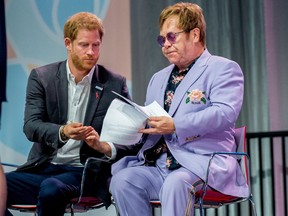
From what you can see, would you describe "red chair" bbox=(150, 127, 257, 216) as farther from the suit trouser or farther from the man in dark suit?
the man in dark suit

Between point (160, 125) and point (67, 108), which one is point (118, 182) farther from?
point (67, 108)

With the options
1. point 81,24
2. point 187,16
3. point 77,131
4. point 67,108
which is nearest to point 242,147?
point 187,16

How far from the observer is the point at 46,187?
11.4 ft

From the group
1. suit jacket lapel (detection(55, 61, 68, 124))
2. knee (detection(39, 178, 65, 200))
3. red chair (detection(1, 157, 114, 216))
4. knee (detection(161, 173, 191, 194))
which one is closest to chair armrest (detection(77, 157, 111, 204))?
red chair (detection(1, 157, 114, 216))

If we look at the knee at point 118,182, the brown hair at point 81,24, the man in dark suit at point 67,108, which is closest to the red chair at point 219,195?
the knee at point 118,182

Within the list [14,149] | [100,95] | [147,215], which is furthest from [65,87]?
[14,149]

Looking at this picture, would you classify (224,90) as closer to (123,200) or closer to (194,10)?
(194,10)

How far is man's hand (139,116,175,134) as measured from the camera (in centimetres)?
328

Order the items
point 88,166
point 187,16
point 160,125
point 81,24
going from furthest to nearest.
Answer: point 81,24
point 88,166
point 187,16
point 160,125

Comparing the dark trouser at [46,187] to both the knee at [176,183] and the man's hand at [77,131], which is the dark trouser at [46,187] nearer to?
the man's hand at [77,131]

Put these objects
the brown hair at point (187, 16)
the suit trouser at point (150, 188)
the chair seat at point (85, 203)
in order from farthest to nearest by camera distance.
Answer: the chair seat at point (85, 203)
the brown hair at point (187, 16)
the suit trouser at point (150, 188)

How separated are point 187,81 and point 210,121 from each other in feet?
0.93

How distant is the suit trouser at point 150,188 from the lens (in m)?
3.15

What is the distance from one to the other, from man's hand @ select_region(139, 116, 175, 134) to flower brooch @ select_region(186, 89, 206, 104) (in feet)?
0.53
